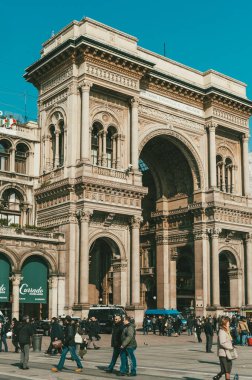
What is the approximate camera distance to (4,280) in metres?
45.1

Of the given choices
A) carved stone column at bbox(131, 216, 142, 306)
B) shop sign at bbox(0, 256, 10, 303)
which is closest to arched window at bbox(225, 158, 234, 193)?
carved stone column at bbox(131, 216, 142, 306)

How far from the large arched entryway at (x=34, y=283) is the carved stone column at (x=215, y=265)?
15975 millimetres

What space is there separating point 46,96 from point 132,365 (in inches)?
1509

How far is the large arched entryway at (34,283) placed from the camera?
152ft

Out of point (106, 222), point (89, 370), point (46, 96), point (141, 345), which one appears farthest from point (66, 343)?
point (46, 96)

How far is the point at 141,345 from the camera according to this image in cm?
3538

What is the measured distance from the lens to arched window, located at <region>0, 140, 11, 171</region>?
51.8 meters

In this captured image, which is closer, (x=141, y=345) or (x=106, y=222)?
(x=141, y=345)

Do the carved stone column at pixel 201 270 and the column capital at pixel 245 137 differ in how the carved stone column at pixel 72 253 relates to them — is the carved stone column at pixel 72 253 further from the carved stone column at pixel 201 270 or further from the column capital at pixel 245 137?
the column capital at pixel 245 137

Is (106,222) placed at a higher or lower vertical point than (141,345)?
higher

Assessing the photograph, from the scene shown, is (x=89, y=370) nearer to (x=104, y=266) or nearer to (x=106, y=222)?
(x=106, y=222)

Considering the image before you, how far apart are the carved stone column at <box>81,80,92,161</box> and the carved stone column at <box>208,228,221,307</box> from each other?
1553 cm

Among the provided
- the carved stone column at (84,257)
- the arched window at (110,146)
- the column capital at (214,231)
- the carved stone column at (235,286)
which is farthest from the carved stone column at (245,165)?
the carved stone column at (84,257)

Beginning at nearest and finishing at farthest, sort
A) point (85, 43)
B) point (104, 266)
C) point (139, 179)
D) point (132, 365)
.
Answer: point (132, 365) < point (85, 43) < point (139, 179) < point (104, 266)
